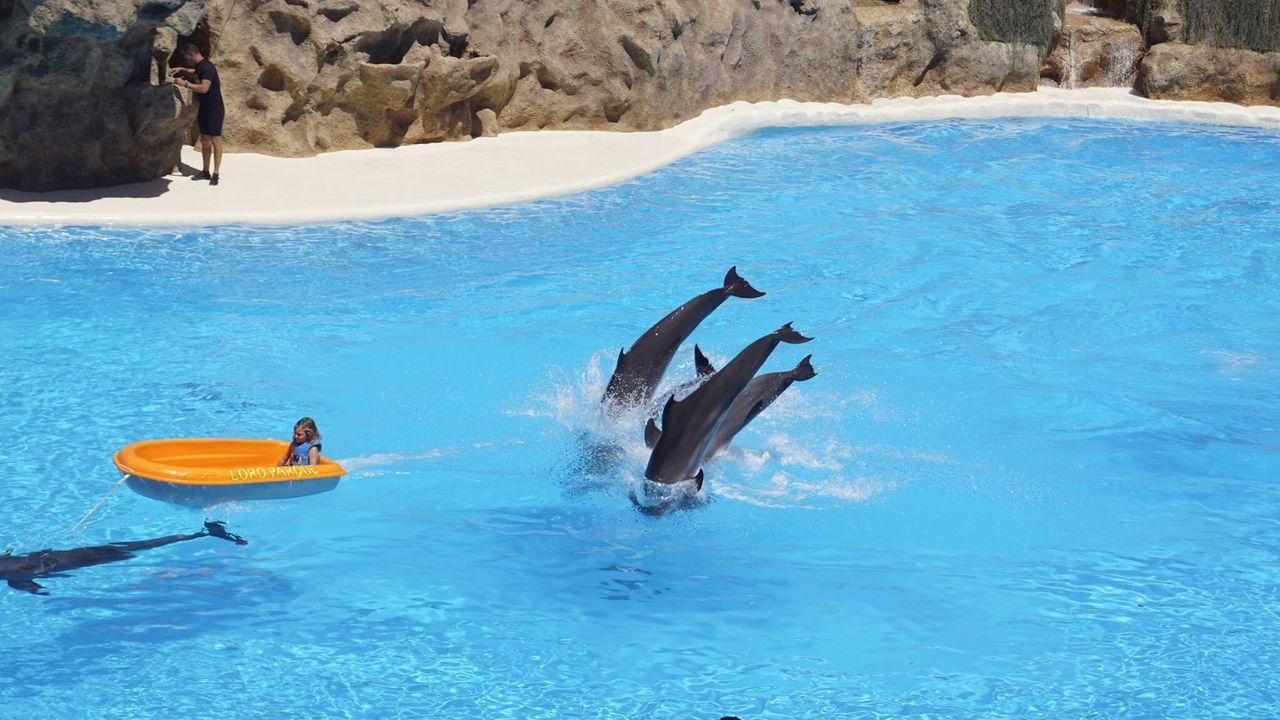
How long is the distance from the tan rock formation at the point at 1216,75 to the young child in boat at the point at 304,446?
60.0ft

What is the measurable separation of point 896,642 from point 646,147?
1053 centimetres

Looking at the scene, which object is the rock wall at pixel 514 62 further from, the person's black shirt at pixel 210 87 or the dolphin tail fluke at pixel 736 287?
the dolphin tail fluke at pixel 736 287

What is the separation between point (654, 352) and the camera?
280 inches

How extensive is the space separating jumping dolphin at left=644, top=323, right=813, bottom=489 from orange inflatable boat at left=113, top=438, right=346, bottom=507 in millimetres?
A: 1617

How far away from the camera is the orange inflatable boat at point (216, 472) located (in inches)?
249

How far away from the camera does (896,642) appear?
6188 mm

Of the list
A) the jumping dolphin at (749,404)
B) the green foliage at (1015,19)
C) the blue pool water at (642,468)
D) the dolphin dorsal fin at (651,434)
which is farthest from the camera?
the green foliage at (1015,19)

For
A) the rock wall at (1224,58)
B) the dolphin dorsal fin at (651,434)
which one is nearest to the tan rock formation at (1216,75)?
the rock wall at (1224,58)

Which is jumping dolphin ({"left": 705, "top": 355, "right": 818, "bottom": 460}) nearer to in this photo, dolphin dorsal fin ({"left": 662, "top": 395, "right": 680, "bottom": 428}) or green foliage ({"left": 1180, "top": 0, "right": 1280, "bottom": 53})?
dolphin dorsal fin ({"left": 662, "top": 395, "right": 680, "bottom": 428})

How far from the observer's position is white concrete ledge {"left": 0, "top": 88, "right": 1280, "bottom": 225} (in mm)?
11953

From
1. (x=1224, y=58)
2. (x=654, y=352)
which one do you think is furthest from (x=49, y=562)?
(x=1224, y=58)

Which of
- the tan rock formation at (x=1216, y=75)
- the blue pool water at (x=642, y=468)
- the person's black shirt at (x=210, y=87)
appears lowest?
the blue pool water at (x=642, y=468)

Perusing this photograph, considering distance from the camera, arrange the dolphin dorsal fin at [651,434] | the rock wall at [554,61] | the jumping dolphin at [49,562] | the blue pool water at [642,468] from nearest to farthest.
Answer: the jumping dolphin at [49,562] → the blue pool water at [642,468] → the dolphin dorsal fin at [651,434] → the rock wall at [554,61]

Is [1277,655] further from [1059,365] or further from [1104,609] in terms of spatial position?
[1059,365]
